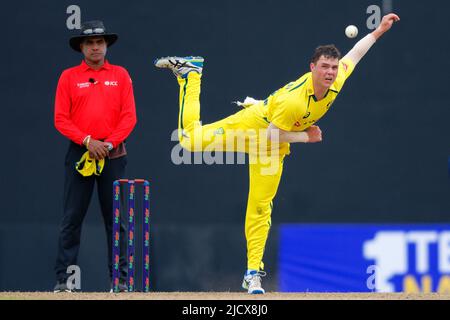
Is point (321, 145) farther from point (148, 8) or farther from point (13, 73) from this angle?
point (13, 73)

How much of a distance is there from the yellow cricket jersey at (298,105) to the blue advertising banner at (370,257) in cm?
177

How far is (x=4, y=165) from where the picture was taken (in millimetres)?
9047

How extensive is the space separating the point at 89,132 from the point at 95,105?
0.18 meters

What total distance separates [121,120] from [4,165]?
1613 mm

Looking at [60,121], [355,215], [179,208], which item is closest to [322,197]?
[355,215]

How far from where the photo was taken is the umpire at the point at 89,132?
772 cm

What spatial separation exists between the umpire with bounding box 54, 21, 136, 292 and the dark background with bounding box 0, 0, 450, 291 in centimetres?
122

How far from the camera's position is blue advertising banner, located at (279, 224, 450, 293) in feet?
29.6

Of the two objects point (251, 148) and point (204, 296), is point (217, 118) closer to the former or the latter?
point (251, 148)

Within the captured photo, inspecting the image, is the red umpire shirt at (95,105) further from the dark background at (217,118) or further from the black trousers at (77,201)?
the dark background at (217,118)

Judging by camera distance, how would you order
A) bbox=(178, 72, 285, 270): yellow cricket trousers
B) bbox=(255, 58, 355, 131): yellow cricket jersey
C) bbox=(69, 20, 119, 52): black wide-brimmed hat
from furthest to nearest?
1. bbox=(69, 20, 119, 52): black wide-brimmed hat
2. bbox=(178, 72, 285, 270): yellow cricket trousers
3. bbox=(255, 58, 355, 131): yellow cricket jersey

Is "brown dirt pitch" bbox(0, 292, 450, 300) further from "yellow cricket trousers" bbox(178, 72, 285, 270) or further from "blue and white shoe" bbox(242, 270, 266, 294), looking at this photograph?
"yellow cricket trousers" bbox(178, 72, 285, 270)

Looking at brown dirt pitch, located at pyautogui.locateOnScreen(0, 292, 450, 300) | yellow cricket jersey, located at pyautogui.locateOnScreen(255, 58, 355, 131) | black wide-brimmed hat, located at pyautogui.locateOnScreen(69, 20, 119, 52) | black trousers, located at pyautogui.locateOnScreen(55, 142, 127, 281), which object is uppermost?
black wide-brimmed hat, located at pyautogui.locateOnScreen(69, 20, 119, 52)

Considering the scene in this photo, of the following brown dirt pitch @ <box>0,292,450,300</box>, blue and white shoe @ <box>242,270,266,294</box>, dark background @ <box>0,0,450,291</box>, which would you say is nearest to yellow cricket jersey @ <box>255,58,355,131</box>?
blue and white shoe @ <box>242,270,266,294</box>
